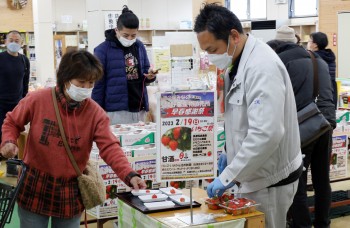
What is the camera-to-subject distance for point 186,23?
60.2ft

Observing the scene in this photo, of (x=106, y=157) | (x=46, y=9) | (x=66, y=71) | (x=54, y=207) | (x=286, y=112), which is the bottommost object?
(x=54, y=207)

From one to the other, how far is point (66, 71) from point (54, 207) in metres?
0.68

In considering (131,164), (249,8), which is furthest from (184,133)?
(249,8)

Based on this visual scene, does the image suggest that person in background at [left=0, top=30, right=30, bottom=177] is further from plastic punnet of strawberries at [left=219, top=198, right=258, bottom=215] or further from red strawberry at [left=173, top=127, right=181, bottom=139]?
plastic punnet of strawberries at [left=219, top=198, right=258, bottom=215]

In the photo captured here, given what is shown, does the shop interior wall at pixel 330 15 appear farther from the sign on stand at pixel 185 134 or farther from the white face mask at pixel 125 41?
the sign on stand at pixel 185 134

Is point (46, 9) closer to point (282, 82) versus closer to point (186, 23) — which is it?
point (186, 23)

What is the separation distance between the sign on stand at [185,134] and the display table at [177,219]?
3.9 inches

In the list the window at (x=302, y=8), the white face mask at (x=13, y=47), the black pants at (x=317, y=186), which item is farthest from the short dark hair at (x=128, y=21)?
the window at (x=302, y=8)

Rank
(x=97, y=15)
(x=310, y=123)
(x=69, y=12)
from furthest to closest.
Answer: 1. (x=69, y=12)
2. (x=97, y=15)
3. (x=310, y=123)

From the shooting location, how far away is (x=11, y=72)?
7348mm

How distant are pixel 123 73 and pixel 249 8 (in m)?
13.4

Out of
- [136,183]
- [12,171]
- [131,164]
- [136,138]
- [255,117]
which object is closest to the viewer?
[255,117]

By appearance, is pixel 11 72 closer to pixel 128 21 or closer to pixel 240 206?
pixel 128 21

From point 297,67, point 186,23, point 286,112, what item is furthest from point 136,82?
point 186,23
